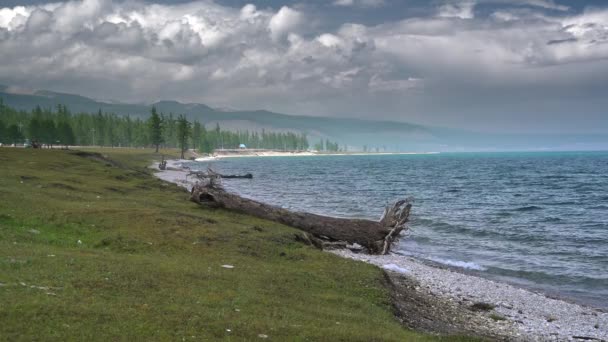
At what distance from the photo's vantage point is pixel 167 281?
1797 cm

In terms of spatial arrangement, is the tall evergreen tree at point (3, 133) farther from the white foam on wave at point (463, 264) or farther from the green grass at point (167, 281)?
the white foam on wave at point (463, 264)

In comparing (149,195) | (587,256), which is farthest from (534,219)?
(149,195)

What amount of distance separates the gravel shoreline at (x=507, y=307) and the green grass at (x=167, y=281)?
13.6 feet

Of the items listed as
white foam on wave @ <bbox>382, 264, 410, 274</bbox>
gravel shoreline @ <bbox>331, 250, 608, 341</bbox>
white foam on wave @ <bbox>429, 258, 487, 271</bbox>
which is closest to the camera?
gravel shoreline @ <bbox>331, 250, 608, 341</bbox>

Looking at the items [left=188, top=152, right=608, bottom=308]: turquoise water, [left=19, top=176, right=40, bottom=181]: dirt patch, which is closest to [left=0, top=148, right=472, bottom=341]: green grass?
[left=19, top=176, right=40, bottom=181]: dirt patch

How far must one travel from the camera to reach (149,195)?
47.9 metres

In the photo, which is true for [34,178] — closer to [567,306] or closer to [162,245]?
[162,245]

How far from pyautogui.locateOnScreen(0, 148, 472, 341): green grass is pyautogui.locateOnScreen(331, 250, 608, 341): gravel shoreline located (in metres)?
4.15

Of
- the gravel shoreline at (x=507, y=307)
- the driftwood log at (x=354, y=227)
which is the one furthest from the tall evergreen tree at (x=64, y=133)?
the gravel shoreline at (x=507, y=307)

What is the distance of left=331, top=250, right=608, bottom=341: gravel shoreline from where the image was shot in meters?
20.0

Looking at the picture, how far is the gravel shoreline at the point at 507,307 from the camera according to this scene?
789 inches

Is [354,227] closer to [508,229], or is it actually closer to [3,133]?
[508,229]

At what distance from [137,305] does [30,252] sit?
311 inches

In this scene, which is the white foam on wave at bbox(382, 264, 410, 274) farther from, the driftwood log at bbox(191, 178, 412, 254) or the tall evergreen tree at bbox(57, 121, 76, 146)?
the tall evergreen tree at bbox(57, 121, 76, 146)
